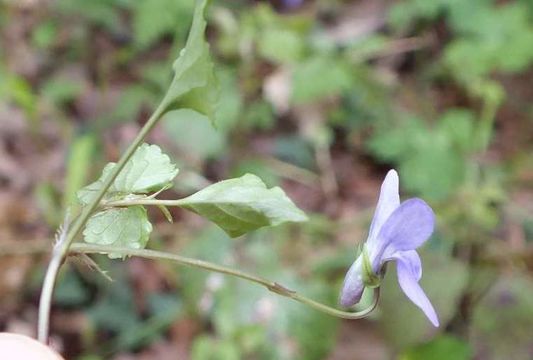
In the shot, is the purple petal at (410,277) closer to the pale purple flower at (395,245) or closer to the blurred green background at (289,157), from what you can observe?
the pale purple flower at (395,245)

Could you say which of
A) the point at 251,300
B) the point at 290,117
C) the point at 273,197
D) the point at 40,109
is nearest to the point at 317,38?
the point at 290,117

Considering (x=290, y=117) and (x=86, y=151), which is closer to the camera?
(x=86, y=151)

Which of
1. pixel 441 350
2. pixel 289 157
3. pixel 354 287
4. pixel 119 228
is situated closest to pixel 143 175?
pixel 119 228

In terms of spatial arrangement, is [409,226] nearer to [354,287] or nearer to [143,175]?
[354,287]

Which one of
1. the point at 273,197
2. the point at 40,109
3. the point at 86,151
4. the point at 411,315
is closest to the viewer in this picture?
the point at 273,197

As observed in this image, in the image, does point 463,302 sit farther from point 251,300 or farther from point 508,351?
point 251,300

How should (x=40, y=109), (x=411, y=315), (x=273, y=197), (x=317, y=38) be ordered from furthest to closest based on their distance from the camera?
(x=317, y=38) → (x=40, y=109) → (x=411, y=315) → (x=273, y=197)
